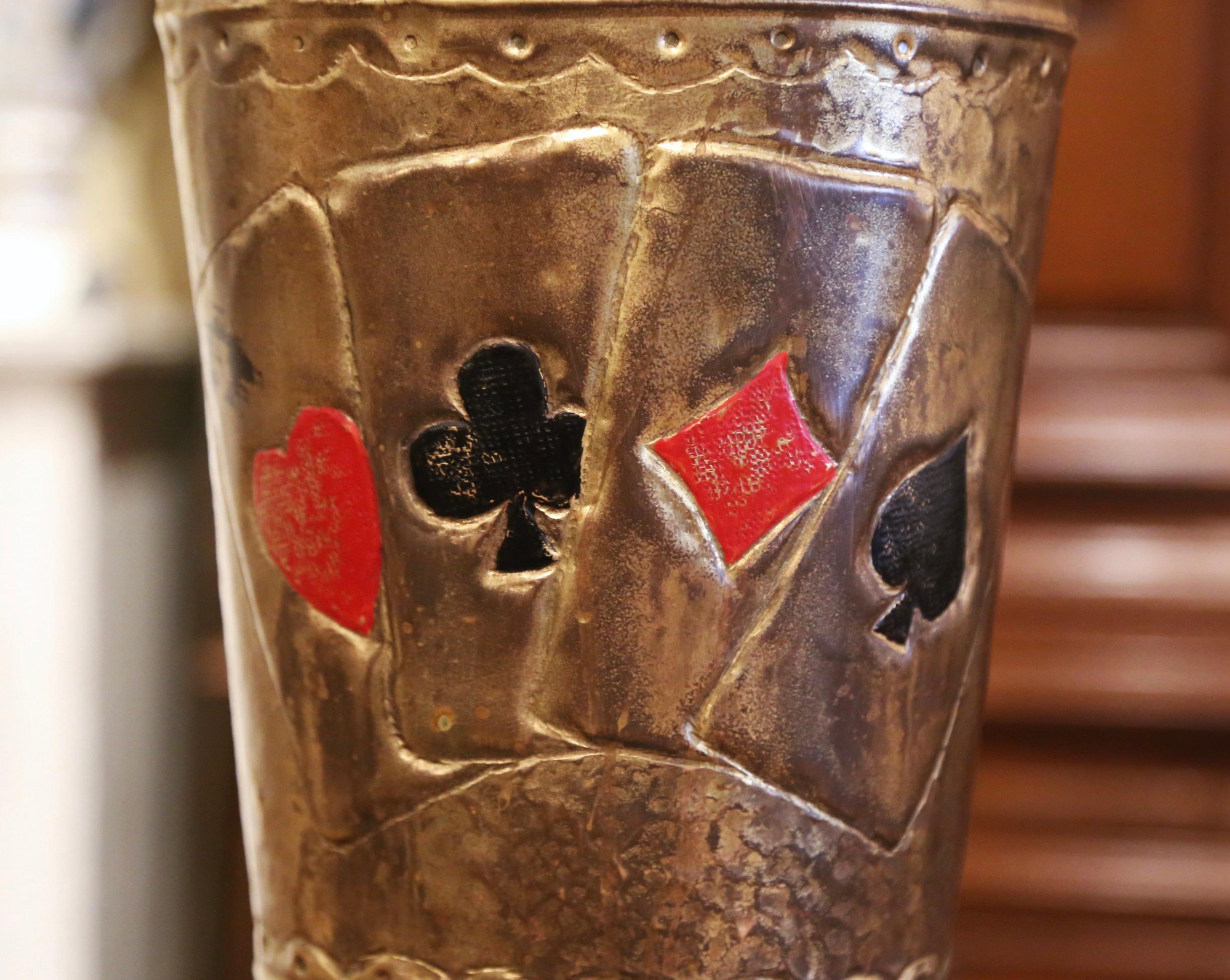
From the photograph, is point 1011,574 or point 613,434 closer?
point 613,434

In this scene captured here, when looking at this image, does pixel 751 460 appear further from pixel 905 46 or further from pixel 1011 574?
pixel 1011 574

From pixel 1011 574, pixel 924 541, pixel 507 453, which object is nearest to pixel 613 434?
pixel 507 453

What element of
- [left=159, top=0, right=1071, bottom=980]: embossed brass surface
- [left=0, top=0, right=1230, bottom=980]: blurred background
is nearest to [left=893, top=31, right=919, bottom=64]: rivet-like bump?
[left=159, top=0, right=1071, bottom=980]: embossed brass surface

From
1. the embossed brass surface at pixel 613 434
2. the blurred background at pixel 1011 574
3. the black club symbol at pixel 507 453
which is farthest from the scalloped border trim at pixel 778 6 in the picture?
the blurred background at pixel 1011 574

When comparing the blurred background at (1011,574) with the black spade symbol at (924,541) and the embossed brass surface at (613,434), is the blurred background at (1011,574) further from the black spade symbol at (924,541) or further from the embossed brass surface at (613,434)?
the black spade symbol at (924,541)

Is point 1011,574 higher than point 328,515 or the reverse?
the reverse

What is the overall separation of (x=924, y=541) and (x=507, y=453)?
0.19 metres

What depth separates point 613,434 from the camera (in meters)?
0.55

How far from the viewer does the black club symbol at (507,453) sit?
1.82 ft

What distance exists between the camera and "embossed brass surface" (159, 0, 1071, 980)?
541mm

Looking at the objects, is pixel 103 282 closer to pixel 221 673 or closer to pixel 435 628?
pixel 221 673

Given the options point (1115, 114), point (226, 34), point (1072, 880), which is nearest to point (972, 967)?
point (1072, 880)

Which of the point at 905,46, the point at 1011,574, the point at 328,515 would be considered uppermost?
the point at 905,46

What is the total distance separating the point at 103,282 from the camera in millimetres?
890
